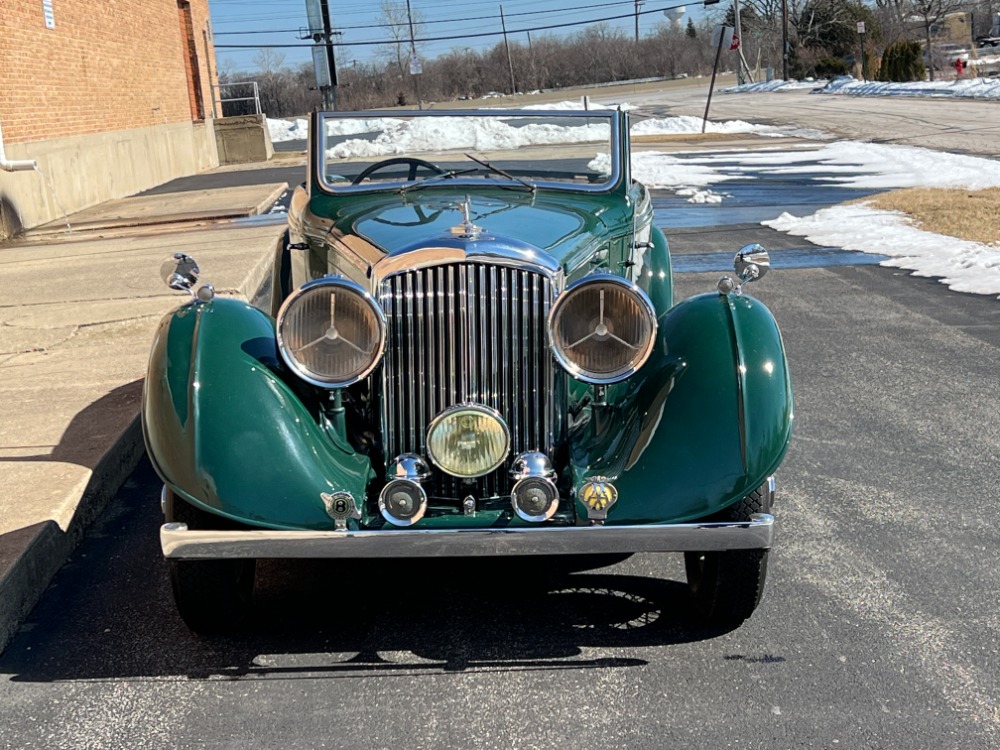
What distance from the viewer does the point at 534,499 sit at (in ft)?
11.1

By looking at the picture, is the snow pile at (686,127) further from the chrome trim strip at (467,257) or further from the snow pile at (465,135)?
the chrome trim strip at (467,257)

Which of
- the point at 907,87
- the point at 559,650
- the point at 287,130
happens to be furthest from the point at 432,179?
the point at 907,87

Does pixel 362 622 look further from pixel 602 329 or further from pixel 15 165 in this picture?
pixel 15 165

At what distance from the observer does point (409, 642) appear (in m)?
3.62

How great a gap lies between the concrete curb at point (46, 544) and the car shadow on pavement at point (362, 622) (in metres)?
0.05

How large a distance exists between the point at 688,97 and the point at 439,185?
4911 centimetres

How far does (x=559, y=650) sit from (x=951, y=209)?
10.8 m

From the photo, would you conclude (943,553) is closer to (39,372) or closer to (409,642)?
(409,642)

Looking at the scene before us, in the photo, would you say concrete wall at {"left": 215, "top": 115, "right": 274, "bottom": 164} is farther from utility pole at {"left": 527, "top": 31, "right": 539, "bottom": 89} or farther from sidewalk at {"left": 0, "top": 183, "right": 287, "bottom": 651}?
utility pole at {"left": 527, "top": 31, "right": 539, "bottom": 89}

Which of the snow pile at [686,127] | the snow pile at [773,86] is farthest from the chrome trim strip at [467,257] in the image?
the snow pile at [773,86]

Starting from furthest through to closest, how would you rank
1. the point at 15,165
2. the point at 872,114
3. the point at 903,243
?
the point at 872,114 → the point at 15,165 → the point at 903,243

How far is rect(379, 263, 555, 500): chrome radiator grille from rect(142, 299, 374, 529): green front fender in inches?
10.2

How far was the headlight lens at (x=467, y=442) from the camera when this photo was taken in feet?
11.5

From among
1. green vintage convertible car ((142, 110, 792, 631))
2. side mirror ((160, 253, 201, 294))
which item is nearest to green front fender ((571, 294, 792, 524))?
green vintage convertible car ((142, 110, 792, 631))
